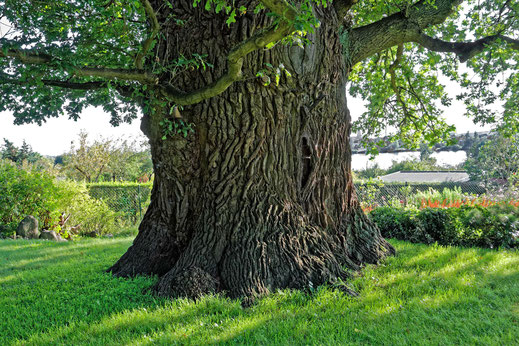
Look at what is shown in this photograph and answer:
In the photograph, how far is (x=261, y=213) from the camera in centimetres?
395

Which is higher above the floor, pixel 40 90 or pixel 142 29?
pixel 142 29

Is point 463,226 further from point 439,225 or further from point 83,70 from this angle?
point 83,70

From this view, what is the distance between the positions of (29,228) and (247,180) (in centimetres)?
828

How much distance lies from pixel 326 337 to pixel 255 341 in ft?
1.87

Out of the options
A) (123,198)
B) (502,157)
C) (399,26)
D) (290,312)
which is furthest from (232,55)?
(502,157)

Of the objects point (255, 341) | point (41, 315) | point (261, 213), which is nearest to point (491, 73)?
point (261, 213)

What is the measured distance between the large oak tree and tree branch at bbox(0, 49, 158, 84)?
1 cm

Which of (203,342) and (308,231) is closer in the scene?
(203,342)

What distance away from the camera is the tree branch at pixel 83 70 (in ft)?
9.57

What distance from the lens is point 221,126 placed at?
4094mm

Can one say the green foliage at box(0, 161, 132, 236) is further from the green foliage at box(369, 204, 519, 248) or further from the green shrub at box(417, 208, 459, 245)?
the green shrub at box(417, 208, 459, 245)

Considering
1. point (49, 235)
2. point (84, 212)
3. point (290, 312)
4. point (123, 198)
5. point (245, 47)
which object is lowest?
point (290, 312)

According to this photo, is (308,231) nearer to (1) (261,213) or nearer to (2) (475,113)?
(1) (261,213)

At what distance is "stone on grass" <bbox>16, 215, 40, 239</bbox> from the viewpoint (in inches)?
367
